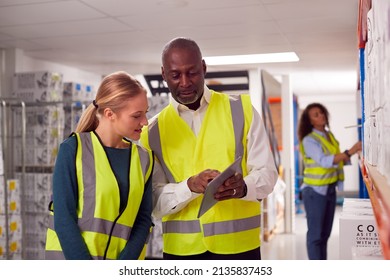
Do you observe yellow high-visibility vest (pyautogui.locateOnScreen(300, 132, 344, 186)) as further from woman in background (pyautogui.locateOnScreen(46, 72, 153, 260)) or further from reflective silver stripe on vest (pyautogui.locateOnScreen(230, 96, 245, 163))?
woman in background (pyautogui.locateOnScreen(46, 72, 153, 260))

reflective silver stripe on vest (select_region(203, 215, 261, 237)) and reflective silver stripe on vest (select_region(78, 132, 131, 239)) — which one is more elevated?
reflective silver stripe on vest (select_region(78, 132, 131, 239))

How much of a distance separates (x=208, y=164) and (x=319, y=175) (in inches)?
82.1

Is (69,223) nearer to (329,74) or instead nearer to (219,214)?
(219,214)

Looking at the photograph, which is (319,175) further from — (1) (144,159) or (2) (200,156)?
(1) (144,159)

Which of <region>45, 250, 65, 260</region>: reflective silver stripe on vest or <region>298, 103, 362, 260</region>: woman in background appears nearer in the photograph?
<region>45, 250, 65, 260</region>: reflective silver stripe on vest

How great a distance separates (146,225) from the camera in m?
1.32

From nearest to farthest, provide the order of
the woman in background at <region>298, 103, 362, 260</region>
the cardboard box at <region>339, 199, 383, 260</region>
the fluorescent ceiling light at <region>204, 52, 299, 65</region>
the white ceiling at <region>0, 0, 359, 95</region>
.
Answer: the cardboard box at <region>339, 199, 383, 260</region>, the white ceiling at <region>0, 0, 359, 95</region>, the fluorescent ceiling light at <region>204, 52, 299, 65</region>, the woman in background at <region>298, 103, 362, 260</region>

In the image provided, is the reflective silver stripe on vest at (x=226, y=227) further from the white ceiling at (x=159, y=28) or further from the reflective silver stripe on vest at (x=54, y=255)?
the white ceiling at (x=159, y=28)

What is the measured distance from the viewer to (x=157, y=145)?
146 cm

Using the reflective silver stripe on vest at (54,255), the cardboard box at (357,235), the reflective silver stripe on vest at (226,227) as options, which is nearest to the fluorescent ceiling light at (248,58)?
the reflective silver stripe on vest at (226,227)

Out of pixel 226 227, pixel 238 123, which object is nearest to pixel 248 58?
pixel 238 123

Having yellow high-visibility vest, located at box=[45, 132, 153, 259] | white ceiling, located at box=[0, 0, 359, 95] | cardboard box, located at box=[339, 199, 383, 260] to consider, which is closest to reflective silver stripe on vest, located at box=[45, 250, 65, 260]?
yellow high-visibility vest, located at box=[45, 132, 153, 259]

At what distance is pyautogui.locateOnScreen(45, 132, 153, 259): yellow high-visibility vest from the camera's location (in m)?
1.22

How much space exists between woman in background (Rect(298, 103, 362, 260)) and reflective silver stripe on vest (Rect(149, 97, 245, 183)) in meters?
1.83
